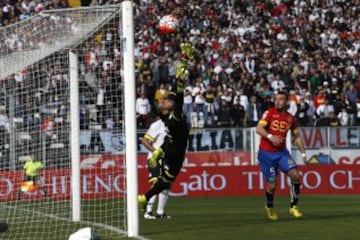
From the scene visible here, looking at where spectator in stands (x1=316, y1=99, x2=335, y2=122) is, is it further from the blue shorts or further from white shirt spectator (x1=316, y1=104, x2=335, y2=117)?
the blue shorts

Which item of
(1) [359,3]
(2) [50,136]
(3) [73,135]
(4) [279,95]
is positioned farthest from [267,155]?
(1) [359,3]

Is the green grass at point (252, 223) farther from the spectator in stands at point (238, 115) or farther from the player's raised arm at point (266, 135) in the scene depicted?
the spectator in stands at point (238, 115)

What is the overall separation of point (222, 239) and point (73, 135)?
4953mm

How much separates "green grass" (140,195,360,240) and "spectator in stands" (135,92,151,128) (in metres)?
7.47

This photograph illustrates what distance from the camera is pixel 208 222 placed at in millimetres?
18250

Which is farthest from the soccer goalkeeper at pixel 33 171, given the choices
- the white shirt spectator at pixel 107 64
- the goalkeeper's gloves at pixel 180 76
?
the goalkeeper's gloves at pixel 180 76

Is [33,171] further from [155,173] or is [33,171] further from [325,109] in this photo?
[325,109]

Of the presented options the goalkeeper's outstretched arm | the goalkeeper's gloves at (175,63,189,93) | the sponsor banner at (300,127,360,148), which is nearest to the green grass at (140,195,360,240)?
the goalkeeper's outstretched arm

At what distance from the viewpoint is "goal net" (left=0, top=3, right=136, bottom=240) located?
17.5 metres

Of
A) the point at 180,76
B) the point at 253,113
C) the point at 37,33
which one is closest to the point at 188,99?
the point at 253,113

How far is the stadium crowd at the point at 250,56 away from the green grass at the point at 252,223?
9077 millimetres

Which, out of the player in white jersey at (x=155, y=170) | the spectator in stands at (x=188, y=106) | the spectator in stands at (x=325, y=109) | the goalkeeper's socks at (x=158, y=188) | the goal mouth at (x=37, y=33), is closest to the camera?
the goal mouth at (x=37, y=33)

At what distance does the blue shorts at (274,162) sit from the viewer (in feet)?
62.0

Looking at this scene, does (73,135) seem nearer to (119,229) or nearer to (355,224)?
(119,229)
